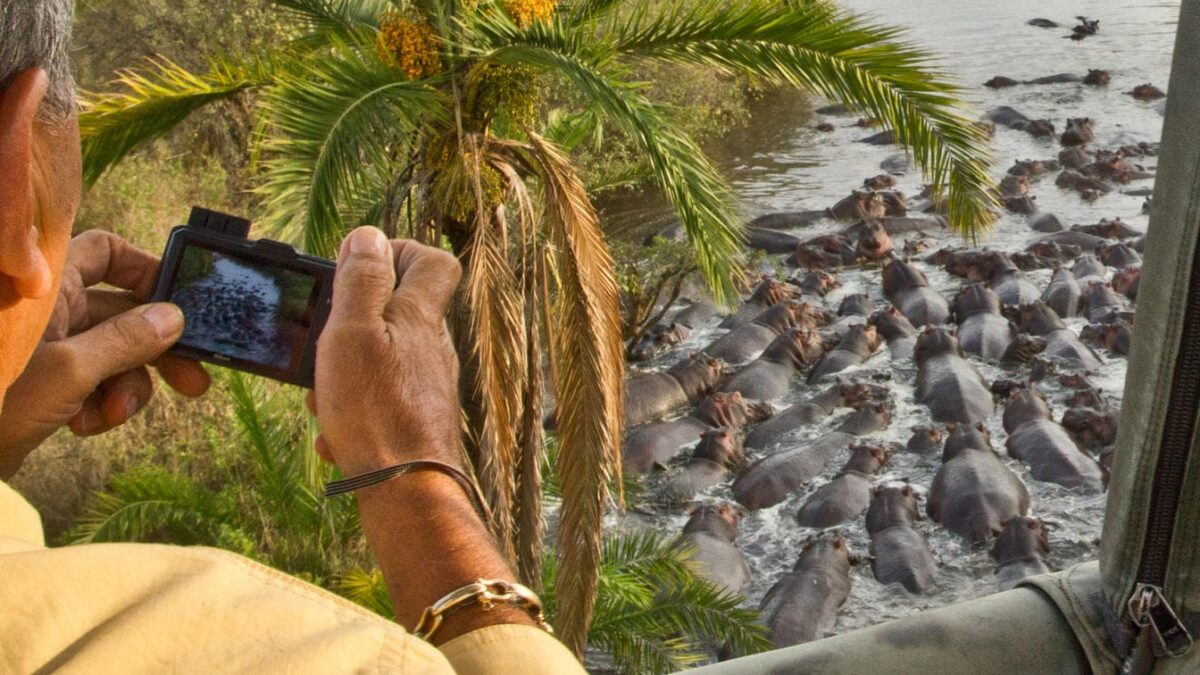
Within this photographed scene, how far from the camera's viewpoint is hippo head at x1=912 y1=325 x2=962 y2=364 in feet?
44.7

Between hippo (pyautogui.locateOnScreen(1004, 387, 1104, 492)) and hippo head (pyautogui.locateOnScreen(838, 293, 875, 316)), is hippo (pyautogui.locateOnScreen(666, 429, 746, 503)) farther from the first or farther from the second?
hippo head (pyautogui.locateOnScreen(838, 293, 875, 316))

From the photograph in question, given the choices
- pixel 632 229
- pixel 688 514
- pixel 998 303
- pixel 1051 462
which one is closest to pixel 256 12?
pixel 632 229

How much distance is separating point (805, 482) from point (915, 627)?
1023 cm

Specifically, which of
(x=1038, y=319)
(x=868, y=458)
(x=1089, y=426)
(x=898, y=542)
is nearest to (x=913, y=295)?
(x=1038, y=319)

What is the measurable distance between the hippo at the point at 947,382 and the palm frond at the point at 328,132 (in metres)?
7.80

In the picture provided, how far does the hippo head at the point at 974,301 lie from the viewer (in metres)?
15.0

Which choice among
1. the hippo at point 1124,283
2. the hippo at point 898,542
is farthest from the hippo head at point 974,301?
the hippo at point 898,542

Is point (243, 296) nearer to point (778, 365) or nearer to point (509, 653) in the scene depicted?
point (509, 653)

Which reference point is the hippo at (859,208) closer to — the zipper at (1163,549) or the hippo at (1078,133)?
the hippo at (1078,133)

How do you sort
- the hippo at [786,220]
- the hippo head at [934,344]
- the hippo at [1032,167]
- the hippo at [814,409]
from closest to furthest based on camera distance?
1. the hippo at [814,409]
2. the hippo head at [934,344]
3. the hippo at [786,220]
4. the hippo at [1032,167]

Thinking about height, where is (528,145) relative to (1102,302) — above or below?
above

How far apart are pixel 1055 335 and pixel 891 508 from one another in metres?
4.39

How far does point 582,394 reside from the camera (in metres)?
6.10

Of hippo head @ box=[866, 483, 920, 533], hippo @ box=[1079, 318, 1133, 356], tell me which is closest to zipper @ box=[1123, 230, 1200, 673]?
hippo head @ box=[866, 483, 920, 533]
